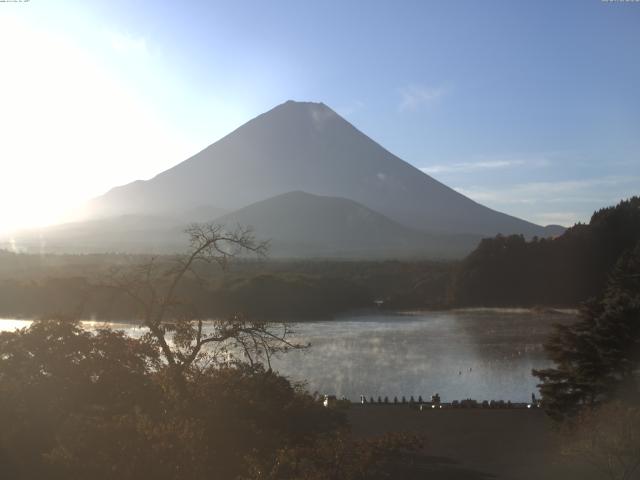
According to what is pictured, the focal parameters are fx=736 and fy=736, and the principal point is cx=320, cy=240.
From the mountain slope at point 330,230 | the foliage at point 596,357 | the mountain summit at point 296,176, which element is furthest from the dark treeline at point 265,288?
the mountain summit at point 296,176

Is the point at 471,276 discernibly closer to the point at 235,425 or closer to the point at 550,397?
the point at 550,397

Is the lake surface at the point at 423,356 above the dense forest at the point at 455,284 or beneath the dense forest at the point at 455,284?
beneath

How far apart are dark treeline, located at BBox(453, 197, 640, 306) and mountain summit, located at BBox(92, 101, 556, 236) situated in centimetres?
6570

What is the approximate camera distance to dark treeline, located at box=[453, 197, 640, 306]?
36.6m

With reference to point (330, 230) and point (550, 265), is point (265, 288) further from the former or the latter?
point (330, 230)

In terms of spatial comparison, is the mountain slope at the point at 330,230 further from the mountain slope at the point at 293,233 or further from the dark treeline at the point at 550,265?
the dark treeline at the point at 550,265

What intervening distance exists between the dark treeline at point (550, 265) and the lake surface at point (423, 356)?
2.36 m

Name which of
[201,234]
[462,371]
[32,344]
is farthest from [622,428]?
[462,371]

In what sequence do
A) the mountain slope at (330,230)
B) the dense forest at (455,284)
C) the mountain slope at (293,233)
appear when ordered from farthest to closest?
the mountain slope at (330,230) → the mountain slope at (293,233) → the dense forest at (455,284)

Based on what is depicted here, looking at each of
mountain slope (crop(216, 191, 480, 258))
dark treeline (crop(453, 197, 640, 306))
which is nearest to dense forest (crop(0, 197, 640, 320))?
dark treeline (crop(453, 197, 640, 306))

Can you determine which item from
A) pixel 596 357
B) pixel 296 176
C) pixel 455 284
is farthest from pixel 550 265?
pixel 296 176

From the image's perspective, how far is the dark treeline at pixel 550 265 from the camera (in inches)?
1442

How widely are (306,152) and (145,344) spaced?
112082 millimetres

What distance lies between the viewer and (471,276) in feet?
128
